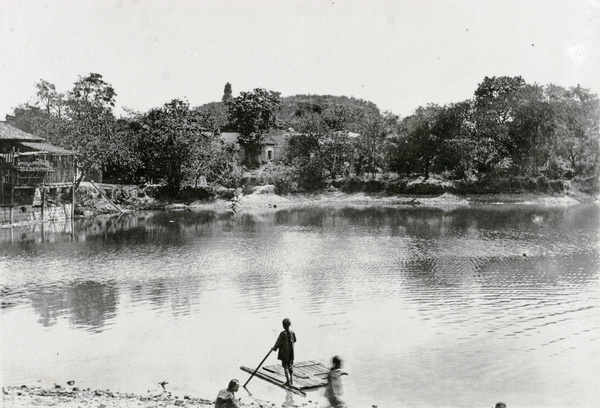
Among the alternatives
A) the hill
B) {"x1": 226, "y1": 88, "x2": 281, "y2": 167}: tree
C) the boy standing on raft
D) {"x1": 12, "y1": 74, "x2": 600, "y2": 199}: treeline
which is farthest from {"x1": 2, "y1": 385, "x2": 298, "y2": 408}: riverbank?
the hill

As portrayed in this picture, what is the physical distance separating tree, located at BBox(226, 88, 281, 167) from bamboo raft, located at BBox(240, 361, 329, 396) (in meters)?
73.8

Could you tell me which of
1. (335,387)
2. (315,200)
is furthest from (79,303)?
(315,200)

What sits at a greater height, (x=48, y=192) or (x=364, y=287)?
(x=48, y=192)

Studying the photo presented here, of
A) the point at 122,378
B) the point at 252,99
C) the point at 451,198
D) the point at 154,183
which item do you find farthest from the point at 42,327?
the point at 252,99

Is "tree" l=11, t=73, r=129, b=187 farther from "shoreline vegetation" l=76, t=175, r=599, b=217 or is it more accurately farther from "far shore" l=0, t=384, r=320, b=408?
"far shore" l=0, t=384, r=320, b=408

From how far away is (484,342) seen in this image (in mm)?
18875

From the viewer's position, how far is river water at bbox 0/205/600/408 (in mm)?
15875

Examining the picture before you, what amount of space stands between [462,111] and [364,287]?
56.0m

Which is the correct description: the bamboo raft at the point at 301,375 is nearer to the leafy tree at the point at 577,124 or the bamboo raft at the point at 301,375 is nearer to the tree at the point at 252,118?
the leafy tree at the point at 577,124

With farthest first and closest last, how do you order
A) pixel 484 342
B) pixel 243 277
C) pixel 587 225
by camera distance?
pixel 587 225 → pixel 243 277 → pixel 484 342

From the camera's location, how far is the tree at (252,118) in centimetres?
8950

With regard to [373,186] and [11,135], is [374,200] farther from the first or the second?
[11,135]

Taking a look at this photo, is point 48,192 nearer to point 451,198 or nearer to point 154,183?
point 154,183

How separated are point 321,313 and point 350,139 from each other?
2536 inches
